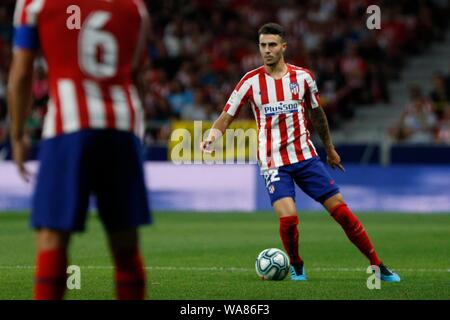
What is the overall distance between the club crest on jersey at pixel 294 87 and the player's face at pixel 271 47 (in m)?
0.24

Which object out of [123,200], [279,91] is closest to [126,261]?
[123,200]

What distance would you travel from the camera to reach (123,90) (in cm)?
544

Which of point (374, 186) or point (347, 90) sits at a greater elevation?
point (347, 90)

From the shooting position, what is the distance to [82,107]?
5328 mm

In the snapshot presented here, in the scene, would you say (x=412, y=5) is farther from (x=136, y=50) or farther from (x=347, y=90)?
(x=136, y=50)

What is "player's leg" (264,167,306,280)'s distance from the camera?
9195 millimetres

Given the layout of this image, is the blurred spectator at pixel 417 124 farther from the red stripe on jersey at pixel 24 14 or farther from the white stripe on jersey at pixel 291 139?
the red stripe on jersey at pixel 24 14

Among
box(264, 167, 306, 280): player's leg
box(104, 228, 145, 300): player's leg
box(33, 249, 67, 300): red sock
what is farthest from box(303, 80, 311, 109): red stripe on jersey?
box(33, 249, 67, 300): red sock

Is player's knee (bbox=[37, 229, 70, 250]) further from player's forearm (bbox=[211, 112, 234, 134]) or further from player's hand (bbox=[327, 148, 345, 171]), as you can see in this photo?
player's hand (bbox=[327, 148, 345, 171])

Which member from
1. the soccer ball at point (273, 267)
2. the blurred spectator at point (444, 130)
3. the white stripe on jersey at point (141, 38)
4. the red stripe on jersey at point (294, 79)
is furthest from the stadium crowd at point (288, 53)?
the white stripe on jersey at point (141, 38)

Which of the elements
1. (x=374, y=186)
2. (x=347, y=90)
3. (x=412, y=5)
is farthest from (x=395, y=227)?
(x=412, y=5)

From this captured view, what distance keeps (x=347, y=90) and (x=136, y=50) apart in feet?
60.2

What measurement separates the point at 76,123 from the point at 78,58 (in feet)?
1.02

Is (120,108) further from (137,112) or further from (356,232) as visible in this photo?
(356,232)
